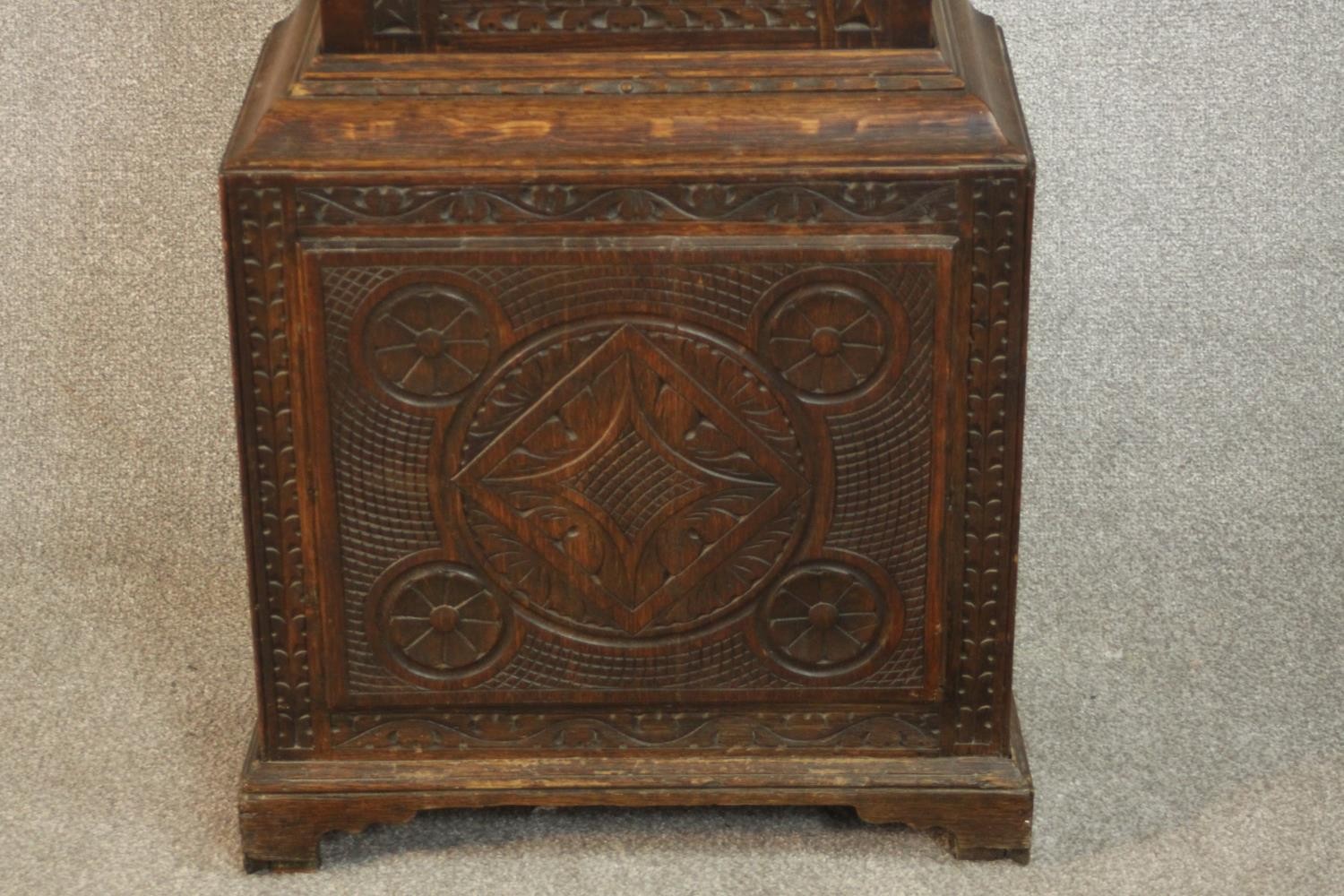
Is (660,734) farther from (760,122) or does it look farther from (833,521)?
(760,122)

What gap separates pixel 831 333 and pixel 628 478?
0.69ft

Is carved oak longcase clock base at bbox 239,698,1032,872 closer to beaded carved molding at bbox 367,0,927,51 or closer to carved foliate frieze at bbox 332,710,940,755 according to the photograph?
carved foliate frieze at bbox 332,710,940,755

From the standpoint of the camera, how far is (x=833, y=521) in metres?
2.28

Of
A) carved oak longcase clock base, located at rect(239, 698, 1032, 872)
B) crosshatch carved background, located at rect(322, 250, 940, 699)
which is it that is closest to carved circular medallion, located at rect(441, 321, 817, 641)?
crosshatch carved background, located at rect(322, 250, 940, 699)

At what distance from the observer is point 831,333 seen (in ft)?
7.22

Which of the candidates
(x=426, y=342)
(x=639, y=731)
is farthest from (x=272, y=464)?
(x=639, y=731)

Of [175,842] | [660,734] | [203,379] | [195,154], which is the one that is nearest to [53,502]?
[203,379]

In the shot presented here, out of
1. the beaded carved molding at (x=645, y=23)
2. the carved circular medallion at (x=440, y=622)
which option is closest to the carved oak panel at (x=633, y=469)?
the carved circular medallion at (x=440, y=622)

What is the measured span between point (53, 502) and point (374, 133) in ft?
3.21

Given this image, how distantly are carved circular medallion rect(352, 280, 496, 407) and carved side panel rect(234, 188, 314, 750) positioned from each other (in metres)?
0.07

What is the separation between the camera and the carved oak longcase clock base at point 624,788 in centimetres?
235

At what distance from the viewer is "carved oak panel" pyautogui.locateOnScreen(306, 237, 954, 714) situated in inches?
86.0

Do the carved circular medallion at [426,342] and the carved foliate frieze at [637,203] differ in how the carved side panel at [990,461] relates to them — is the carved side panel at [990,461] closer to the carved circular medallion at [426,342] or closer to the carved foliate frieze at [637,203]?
the carved foliate frieze at [637,203]

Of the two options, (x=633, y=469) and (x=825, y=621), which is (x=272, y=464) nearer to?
(x=633, y=469)
